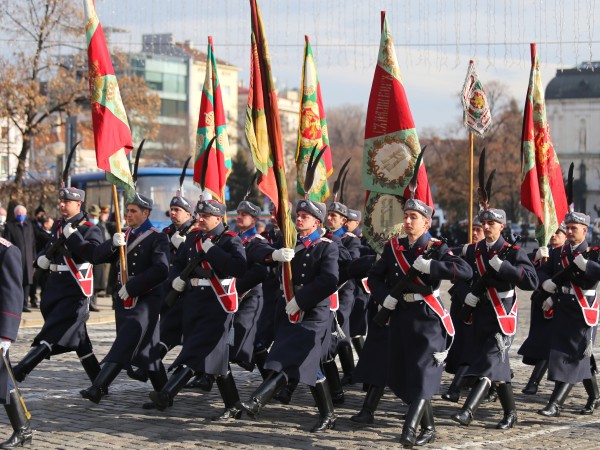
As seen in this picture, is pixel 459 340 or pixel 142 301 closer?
pixel 142 301

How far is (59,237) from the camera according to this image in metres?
10.8

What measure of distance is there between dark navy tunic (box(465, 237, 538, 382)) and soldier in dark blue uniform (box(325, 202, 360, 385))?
1.56m

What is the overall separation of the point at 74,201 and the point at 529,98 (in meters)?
4.78

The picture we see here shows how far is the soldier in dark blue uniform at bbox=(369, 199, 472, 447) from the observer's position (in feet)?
27.8

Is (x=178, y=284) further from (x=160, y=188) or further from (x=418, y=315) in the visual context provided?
(x=160, y=188)

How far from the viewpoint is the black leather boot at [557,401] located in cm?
981

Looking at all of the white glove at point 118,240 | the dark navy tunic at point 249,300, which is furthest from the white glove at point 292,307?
the white glove at point 118,240

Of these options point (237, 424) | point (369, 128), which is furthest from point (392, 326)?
point (369, 128)

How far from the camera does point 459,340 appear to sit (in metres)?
11.0

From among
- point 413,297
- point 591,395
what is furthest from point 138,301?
point 591,395

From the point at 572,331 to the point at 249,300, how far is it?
2.92m

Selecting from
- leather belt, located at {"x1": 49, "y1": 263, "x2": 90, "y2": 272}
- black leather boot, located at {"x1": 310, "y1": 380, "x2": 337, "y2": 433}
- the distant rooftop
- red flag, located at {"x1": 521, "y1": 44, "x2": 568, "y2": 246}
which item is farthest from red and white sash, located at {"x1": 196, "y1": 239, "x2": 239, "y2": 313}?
the distant rooftop

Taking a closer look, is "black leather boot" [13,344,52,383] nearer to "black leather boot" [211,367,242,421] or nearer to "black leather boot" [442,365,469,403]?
"black leather boot" [211,367,242,421]

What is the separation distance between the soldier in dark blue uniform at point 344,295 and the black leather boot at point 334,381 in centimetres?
43
